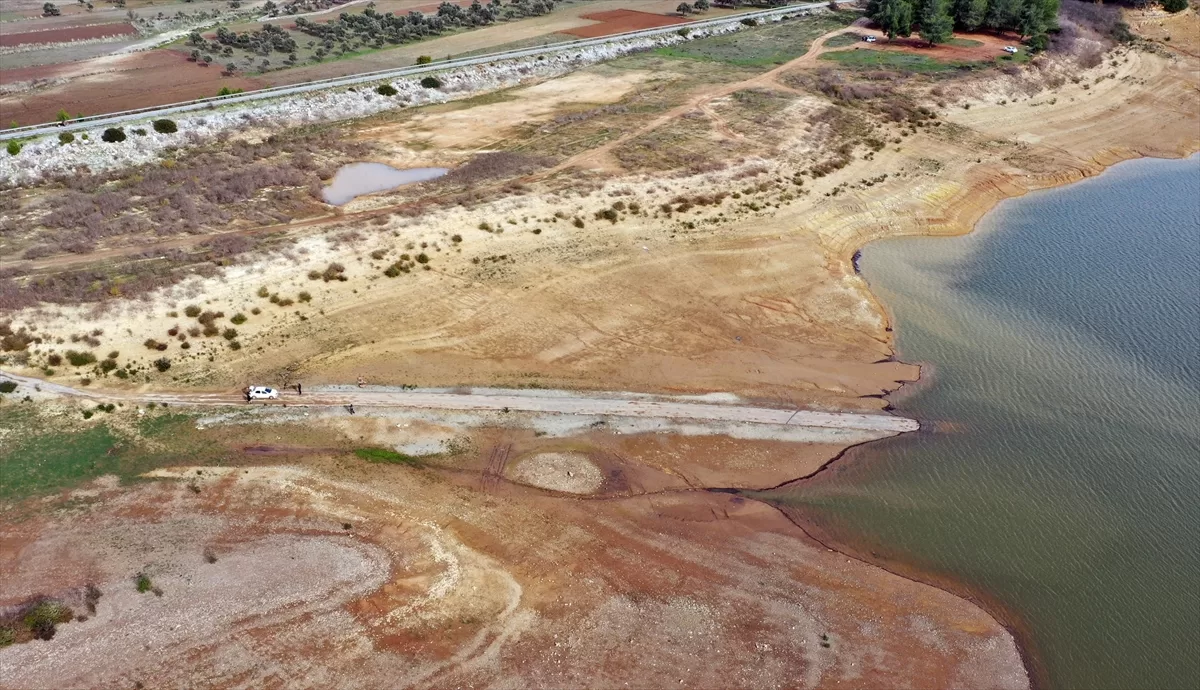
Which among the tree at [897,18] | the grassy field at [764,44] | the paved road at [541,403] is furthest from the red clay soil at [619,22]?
the paved road at [541,403]

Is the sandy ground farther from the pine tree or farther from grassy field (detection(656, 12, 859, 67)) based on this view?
the pine tree

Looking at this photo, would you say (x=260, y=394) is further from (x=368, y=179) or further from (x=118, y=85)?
(x=118, y=85)

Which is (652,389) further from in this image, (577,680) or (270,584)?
(270,584)

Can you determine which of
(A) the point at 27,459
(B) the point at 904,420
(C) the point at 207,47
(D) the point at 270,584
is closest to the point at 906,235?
(B) the point at 904,420

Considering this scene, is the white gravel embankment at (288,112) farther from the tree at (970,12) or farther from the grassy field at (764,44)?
the tree at (970,12)

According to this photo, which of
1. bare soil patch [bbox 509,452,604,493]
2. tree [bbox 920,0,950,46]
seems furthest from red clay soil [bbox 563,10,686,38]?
bare soil patch [bbox 509,452,604,493]

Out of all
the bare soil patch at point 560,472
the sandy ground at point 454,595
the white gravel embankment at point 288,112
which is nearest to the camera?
the sandy ground at point 454,595
